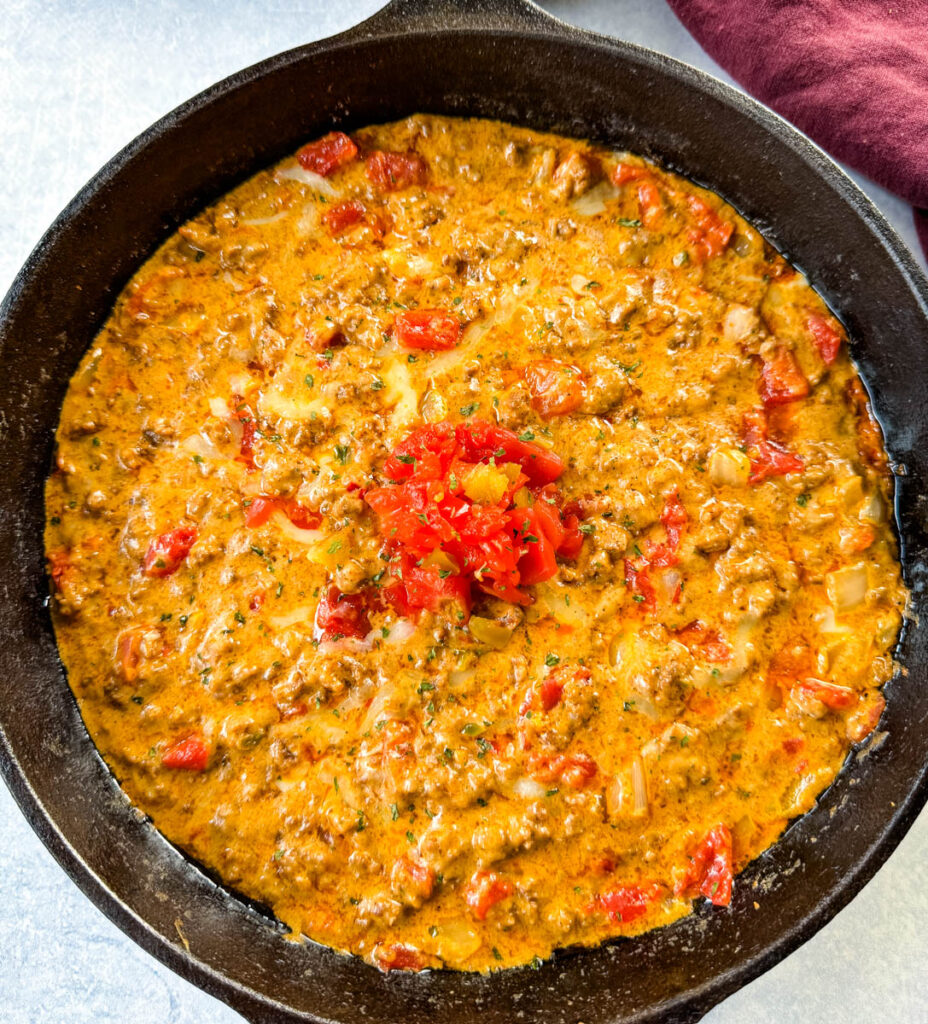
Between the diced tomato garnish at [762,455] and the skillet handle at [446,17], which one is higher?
the skillet handle at [446,17]

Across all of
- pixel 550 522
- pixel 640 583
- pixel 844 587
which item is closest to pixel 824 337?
pixel 844 587

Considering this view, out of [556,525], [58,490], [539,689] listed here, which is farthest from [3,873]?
[556,525]

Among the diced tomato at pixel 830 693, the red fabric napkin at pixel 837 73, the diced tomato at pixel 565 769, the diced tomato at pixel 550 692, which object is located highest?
the red fabric napkin at pixel 837 73

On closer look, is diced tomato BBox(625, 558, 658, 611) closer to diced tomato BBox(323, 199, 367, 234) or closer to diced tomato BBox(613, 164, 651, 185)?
diced tomato BBox(613, 164, 651, 185)

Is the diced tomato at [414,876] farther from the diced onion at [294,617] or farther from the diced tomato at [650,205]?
the diced tomato at [650,205]

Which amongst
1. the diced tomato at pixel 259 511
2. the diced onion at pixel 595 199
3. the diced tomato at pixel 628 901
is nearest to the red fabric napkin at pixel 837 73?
the diced onion at pixel 595 199

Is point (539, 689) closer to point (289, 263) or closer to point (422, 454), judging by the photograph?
point (422, 454)

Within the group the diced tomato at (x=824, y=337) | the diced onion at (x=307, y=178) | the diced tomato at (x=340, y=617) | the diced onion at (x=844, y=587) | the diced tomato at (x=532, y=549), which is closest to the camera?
the diced tomato at (x=532, y=549)
